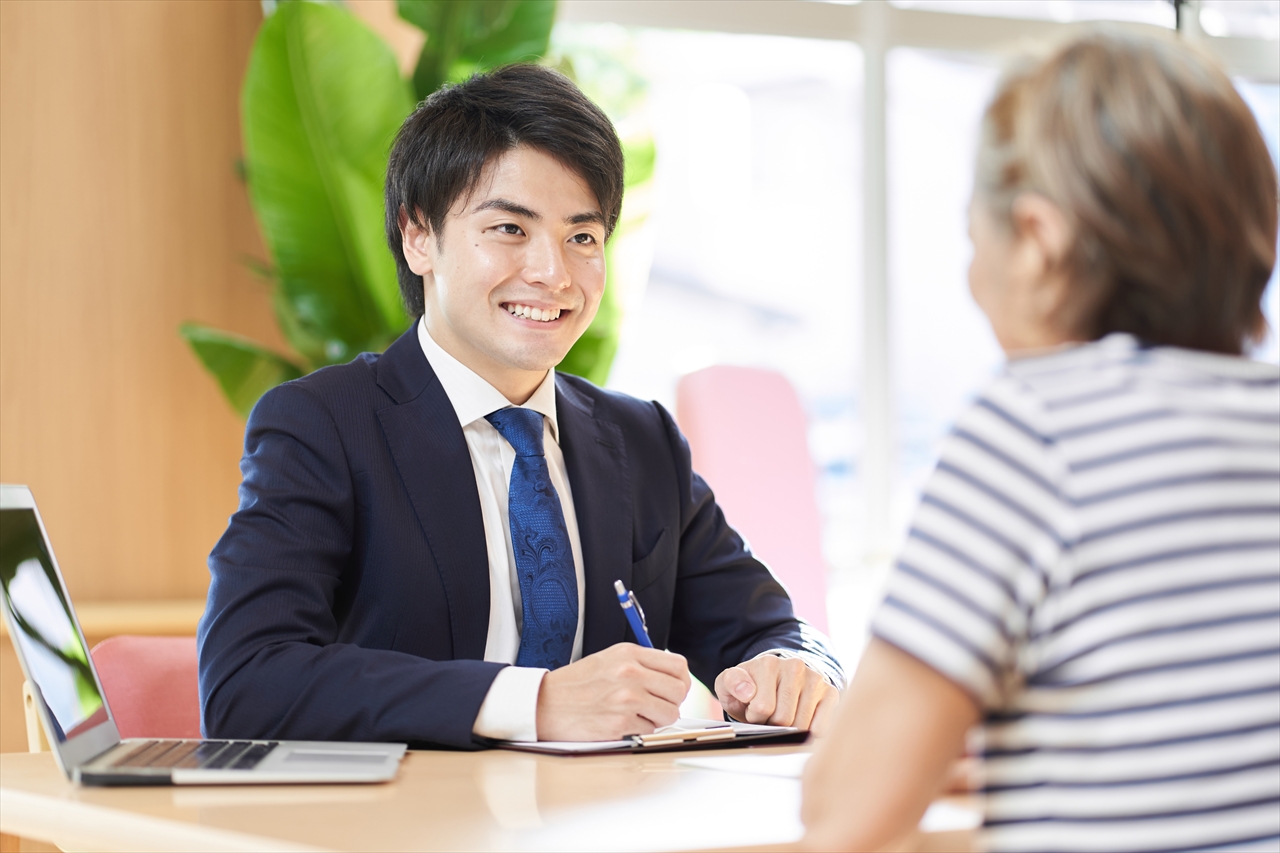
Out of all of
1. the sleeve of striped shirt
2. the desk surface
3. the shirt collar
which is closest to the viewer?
the sleeve of striped shirt

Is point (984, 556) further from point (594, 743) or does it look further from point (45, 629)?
point (45, 629)

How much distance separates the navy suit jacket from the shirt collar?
3 cm

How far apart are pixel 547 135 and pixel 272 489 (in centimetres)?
61

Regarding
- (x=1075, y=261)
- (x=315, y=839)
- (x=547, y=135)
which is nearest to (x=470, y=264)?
(x=547, y=135)

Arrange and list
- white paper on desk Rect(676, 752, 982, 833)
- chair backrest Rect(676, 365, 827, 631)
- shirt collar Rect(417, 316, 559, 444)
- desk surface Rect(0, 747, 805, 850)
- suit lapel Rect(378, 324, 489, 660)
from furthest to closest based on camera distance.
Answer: chair backrest Rect(676, 365, 827, 631), shirt collar Rect(417, 316, 559, 444), suit lapel Rect(378, 324, 489, 660), white paper on desk Rect(676, 752, 982, 833), desk surface Rect(0, 747, 805, 850)

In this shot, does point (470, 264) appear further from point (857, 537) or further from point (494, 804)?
point (857, 537)

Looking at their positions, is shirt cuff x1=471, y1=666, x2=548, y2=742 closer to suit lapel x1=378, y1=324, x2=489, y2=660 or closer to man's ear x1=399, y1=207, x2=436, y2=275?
suit lapel x1=378, y1=324, x2=489, y2=660

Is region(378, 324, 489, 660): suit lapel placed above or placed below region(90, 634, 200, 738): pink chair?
above

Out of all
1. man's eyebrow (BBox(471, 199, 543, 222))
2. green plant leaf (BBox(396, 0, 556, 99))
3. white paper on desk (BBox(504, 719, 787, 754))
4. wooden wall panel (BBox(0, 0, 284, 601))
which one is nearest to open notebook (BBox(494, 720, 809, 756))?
white paper on desk (BBox(504, 719, 787, 754))

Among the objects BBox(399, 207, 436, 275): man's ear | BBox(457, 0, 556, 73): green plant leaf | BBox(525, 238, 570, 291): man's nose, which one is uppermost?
BBox(457, 0, 556, 73): green plant leaf

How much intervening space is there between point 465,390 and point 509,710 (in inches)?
22.2

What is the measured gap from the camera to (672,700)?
4.40 feet

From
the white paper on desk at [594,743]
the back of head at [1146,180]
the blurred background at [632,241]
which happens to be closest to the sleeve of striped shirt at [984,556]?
the back of head at [1146,180]

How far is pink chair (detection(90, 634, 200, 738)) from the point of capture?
5.08ft
